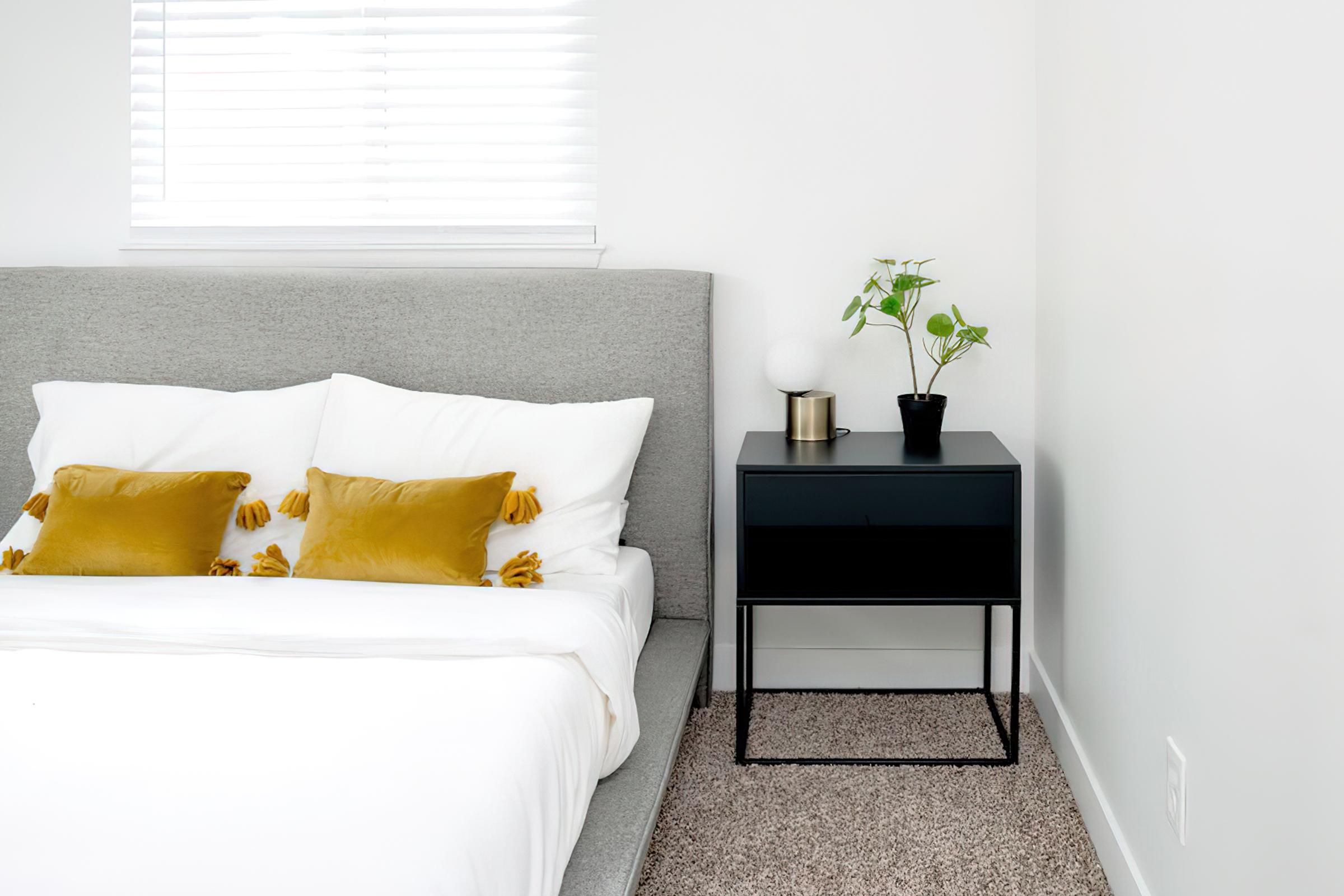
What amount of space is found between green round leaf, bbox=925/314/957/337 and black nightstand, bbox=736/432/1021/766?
0.95ft

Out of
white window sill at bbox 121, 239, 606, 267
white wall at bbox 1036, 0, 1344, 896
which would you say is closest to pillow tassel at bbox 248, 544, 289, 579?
white window sill at bbox 121, 239, 606, 267

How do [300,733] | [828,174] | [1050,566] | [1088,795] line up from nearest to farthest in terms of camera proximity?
[300,733], [1088,795], [1050,566], [828,174]

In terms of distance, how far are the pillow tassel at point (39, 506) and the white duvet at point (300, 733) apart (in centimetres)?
27

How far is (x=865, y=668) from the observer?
8.79 feet

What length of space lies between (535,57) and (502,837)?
2.04m

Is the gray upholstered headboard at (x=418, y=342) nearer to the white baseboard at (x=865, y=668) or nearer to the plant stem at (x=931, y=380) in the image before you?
the white baseboard at (x=865, y=668)

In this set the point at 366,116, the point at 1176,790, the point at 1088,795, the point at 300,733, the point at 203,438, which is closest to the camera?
the point at 300,733

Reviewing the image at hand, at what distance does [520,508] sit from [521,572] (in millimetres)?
139

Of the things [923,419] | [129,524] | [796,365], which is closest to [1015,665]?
[923,419]

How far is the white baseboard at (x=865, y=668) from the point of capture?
266 centimetres

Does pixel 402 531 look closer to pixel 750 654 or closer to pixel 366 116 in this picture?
pixel 750 654

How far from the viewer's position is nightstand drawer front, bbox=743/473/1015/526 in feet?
7.20

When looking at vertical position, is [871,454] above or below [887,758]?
above

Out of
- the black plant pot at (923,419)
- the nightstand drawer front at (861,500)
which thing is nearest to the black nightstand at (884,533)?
the nightstand drawer front at (861,500)
